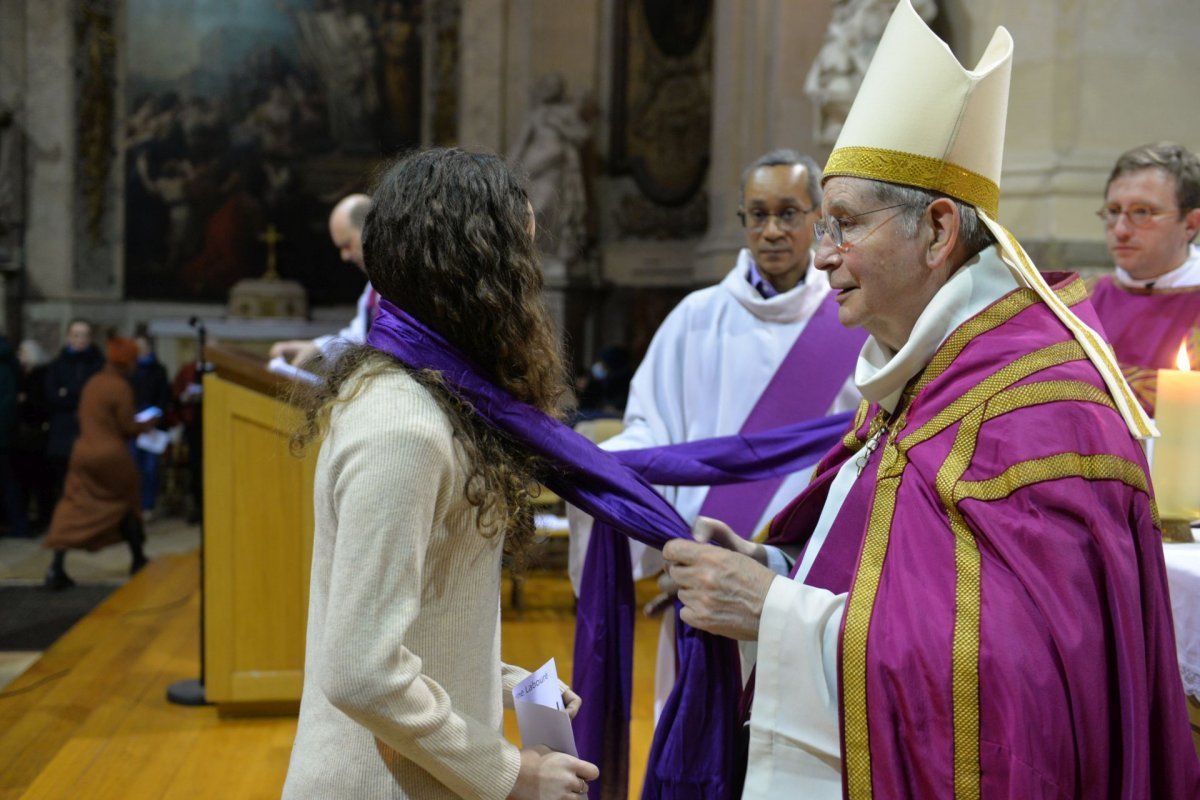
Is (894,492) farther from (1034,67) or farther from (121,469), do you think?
(121,469)

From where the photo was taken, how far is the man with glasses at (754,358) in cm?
305

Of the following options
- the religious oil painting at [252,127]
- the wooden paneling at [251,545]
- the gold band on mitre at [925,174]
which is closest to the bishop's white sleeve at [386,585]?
the gold band on mitre at [925,174]

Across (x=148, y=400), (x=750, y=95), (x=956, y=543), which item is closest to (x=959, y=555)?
(x=956, y=543)

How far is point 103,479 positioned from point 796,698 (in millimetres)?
5793

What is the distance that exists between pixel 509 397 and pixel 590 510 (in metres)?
0.40

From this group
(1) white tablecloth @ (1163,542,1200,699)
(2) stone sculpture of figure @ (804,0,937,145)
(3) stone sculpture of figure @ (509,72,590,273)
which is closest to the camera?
(1) white tablecloth @ (1163,542,1200,699)

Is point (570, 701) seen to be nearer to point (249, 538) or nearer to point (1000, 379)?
point (1000, 379)

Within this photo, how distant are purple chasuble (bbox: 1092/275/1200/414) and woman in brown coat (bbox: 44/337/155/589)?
16.8ft

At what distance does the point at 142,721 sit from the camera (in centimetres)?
445

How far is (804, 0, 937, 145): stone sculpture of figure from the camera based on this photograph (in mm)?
5652

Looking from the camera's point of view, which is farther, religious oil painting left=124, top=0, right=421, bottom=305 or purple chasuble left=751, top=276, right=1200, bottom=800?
religious oil painting left=124, top=0, right=421, bottom=305

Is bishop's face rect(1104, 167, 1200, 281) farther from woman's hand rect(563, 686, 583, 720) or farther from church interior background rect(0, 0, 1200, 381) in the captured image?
church interior background rect(0, 0, 1200, 381)

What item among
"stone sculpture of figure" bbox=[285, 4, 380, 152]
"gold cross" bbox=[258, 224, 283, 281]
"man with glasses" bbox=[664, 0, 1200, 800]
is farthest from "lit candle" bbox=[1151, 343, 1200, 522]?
"stone sculpture of figure" bbox=[285, 4, 380, 152]

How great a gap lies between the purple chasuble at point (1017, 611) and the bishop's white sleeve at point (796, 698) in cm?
9
